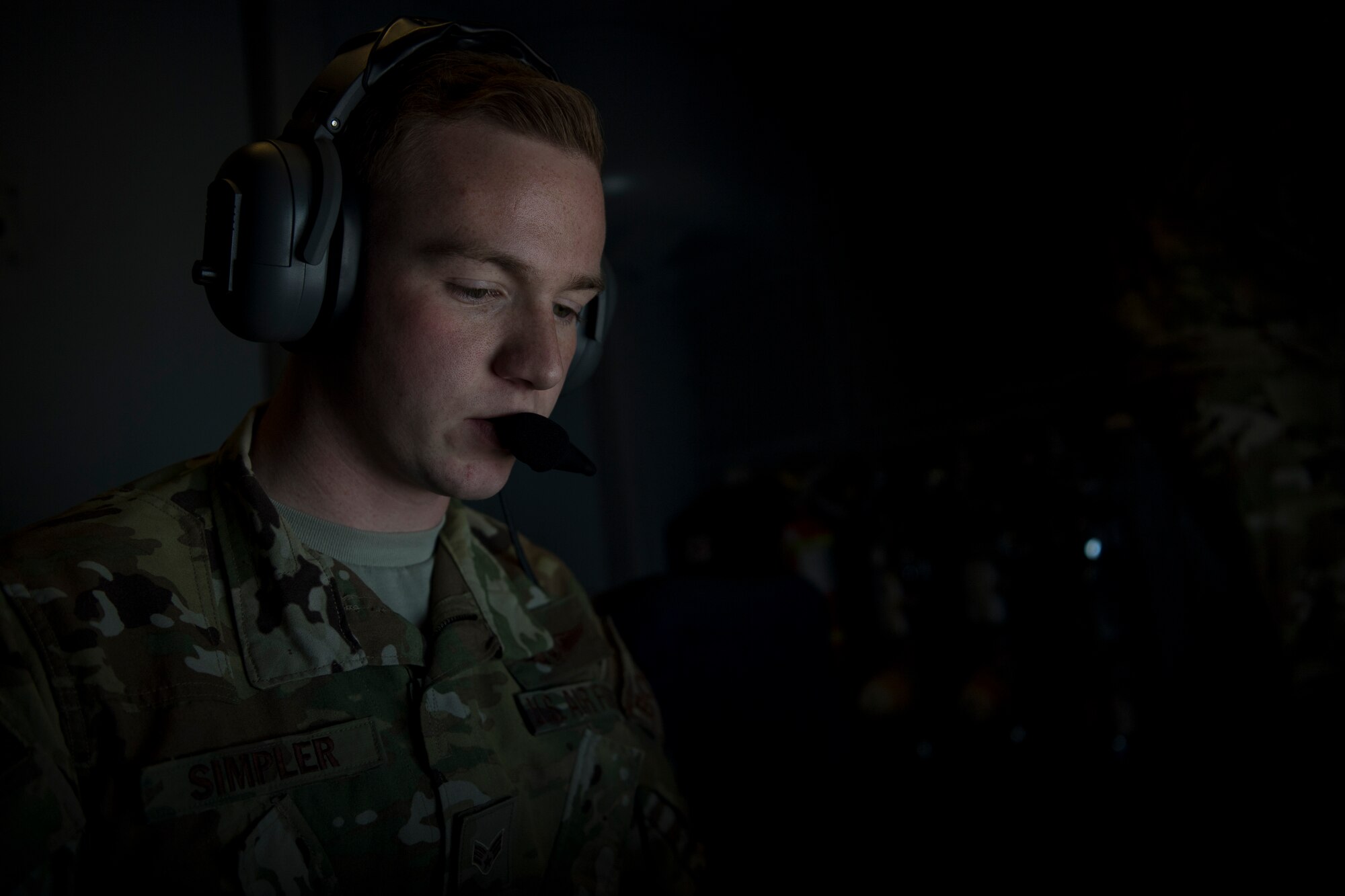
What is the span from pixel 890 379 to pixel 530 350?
1.62 meters

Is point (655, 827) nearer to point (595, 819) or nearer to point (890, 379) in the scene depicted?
point (595, 819)

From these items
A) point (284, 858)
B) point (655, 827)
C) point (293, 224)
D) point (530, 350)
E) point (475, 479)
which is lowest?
point (655, 827)

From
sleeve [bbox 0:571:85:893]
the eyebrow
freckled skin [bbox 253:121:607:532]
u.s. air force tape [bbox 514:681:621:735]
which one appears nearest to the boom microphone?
freckled skin [bbox 253:121:607:532]

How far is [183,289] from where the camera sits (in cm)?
125

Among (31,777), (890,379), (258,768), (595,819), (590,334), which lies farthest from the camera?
(890,379)

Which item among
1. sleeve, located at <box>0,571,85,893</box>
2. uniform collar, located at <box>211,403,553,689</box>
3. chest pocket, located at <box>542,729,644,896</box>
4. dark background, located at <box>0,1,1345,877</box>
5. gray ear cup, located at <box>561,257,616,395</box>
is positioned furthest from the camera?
dark background, located at <box>0,1,1345,877</box>

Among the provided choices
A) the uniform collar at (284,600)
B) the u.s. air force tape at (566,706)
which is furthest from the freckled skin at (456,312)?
the u.s. air force tape at (566,706)

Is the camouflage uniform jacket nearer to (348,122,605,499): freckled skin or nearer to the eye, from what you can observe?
(348,122,605,499): freckled skin

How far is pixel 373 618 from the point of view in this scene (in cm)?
79

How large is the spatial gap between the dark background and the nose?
1.47ft

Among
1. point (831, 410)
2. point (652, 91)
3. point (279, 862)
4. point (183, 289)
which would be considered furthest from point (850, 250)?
point (279, 862)

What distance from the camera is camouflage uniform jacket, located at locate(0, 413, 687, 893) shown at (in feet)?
1.99

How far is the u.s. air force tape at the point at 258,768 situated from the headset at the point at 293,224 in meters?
0.34

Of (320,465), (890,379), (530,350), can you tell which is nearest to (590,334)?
(530,350)
